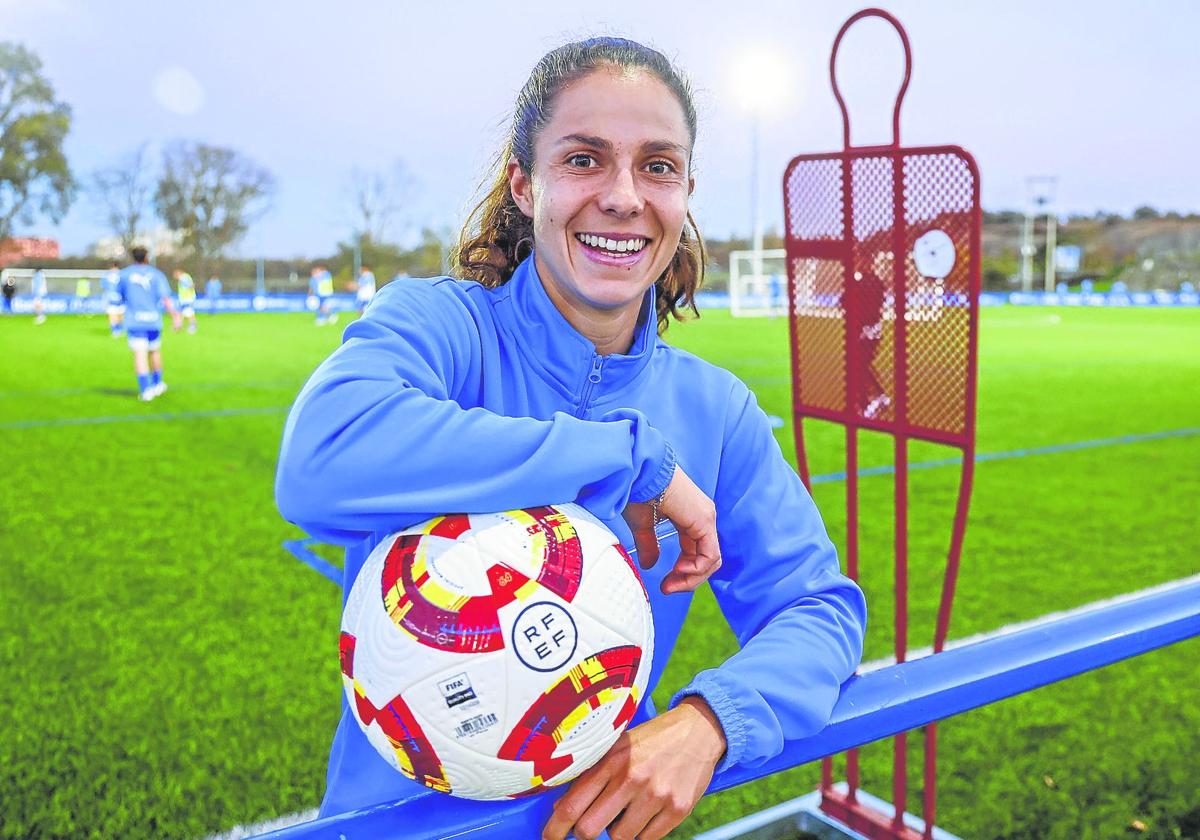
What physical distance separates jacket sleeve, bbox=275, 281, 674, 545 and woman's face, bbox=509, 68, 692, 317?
374 mm

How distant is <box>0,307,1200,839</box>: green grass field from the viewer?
3.29 m

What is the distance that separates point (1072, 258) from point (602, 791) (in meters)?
82.0

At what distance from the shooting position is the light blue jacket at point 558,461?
45.1 inches

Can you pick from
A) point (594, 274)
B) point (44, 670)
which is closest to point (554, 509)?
point (594, 274)

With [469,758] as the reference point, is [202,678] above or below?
below

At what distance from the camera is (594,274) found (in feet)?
5.04

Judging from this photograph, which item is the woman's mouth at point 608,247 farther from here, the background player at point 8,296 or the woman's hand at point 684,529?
the background player at point 8,296

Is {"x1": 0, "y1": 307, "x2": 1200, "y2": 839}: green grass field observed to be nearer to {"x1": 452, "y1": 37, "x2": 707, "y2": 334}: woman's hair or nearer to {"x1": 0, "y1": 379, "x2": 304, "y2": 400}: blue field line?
{"x1": 0, "y1": 379, "x2": 304, "y2": 400}: blue field line

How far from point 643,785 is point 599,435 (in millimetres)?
420

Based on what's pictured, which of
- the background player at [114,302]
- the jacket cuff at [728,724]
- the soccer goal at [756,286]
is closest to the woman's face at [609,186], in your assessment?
the jacket cuff at [728,724]

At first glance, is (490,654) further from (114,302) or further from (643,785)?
(114,302)

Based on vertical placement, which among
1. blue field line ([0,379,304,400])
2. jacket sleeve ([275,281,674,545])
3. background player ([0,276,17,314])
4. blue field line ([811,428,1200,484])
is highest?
background player ([0,276,17,314])

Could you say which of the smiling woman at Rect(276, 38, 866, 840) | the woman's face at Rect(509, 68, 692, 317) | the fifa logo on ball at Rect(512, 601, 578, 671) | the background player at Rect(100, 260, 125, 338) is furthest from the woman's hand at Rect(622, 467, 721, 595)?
the background player at Rect(100, 260, 125, 338)

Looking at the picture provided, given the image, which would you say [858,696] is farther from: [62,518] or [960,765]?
[62,518]
